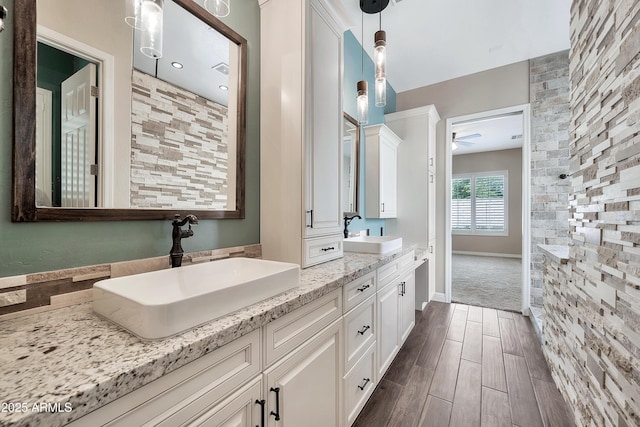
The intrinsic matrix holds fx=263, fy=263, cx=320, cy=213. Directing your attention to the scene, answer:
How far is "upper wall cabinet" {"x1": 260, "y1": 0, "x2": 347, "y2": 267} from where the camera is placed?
141 cm

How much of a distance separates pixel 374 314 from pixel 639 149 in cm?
131

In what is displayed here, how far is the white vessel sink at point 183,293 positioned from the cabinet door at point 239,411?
22 cm

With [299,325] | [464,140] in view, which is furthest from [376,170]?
[464,140]

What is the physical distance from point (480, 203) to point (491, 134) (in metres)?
2.27

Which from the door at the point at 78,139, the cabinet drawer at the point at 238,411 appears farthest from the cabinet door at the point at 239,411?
the door at the point at 78,139

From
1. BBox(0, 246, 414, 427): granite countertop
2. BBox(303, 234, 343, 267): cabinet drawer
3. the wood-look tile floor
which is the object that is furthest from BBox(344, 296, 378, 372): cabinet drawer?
BBox(0, 246, 414, 427): granite countertop

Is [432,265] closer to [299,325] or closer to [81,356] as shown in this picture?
[299,325]

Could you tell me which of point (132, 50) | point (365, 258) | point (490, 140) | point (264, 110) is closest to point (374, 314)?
point (365, 258)

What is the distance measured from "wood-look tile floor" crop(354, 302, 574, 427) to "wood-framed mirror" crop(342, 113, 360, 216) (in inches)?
53.1

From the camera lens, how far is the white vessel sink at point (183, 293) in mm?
614

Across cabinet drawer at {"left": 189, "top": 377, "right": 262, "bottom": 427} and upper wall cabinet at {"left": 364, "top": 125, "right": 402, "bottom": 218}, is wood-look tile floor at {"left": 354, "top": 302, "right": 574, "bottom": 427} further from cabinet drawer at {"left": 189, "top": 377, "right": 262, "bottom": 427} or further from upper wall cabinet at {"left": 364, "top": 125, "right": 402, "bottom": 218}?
upper wall cabinet at {"left": 364, "top": 125, "right": 402, "bottom": 218}

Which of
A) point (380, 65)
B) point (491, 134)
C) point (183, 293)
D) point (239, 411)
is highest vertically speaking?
point (491, 134)

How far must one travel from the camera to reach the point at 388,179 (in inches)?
122

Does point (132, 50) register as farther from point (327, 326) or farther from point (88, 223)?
point (327, 326)
